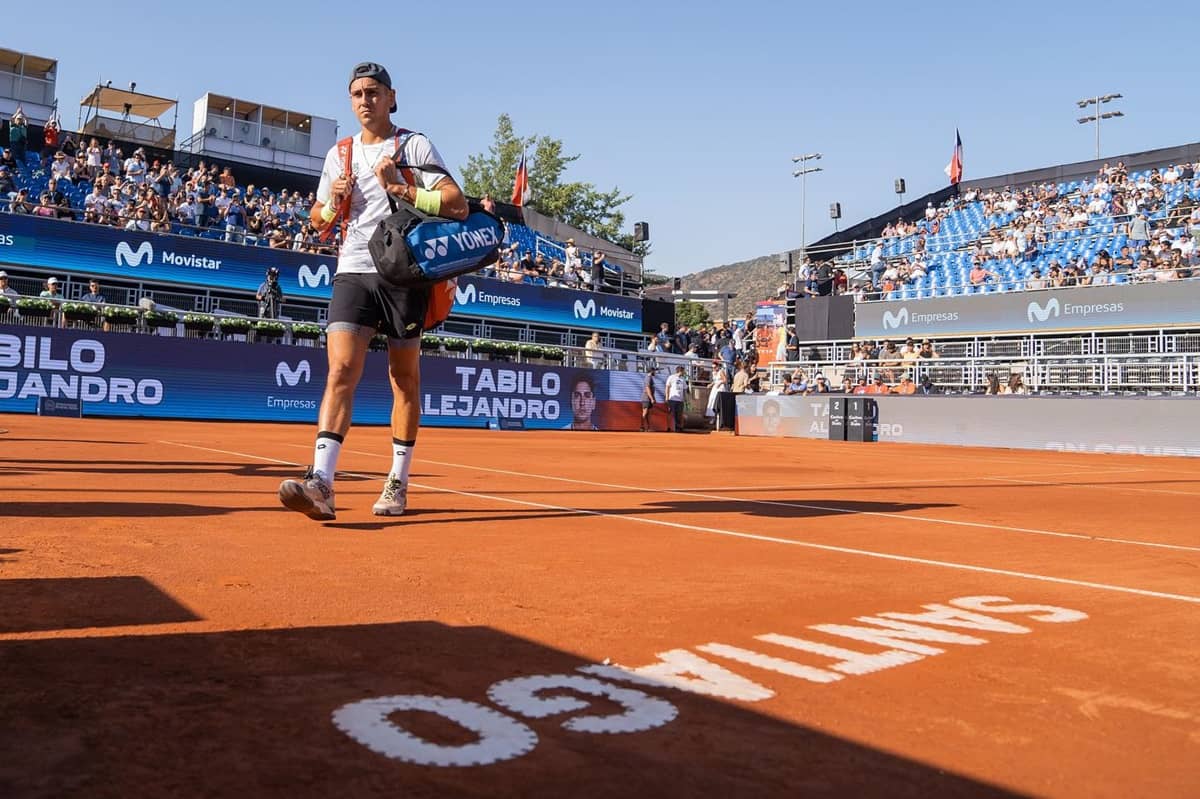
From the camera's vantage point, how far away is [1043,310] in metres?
29.1

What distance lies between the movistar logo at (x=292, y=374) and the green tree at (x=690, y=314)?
56.6 m

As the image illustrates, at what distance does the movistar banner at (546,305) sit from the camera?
31.8m

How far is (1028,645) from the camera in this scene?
8.78ft

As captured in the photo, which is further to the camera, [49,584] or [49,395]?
[49,395]

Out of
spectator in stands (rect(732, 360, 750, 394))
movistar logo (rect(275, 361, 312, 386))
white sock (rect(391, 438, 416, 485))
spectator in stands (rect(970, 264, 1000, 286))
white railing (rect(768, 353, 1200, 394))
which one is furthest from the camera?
spectator in stands (rect(970, 264, 1000, 286))

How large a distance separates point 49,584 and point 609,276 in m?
36.3

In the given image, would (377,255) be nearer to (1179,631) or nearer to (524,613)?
(524,613)

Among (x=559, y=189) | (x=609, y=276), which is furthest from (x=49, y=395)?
(x=559, y=189)

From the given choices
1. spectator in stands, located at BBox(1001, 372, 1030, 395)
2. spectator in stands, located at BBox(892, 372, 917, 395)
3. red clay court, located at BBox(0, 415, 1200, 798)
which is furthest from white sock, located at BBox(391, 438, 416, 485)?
spectator in stands, located at BBox(892, 372, 917, 395)

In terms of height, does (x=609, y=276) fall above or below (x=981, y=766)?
above

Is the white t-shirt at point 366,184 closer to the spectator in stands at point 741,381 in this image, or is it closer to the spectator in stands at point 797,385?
the spectator in stands at point 797,385

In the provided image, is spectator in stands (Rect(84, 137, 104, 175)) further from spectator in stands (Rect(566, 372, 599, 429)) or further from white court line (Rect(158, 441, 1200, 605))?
white court line (Rect(158, 441, 1200, 605))

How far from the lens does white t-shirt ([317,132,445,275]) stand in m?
5.03

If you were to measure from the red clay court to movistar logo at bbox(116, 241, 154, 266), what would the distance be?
21.7 metres
